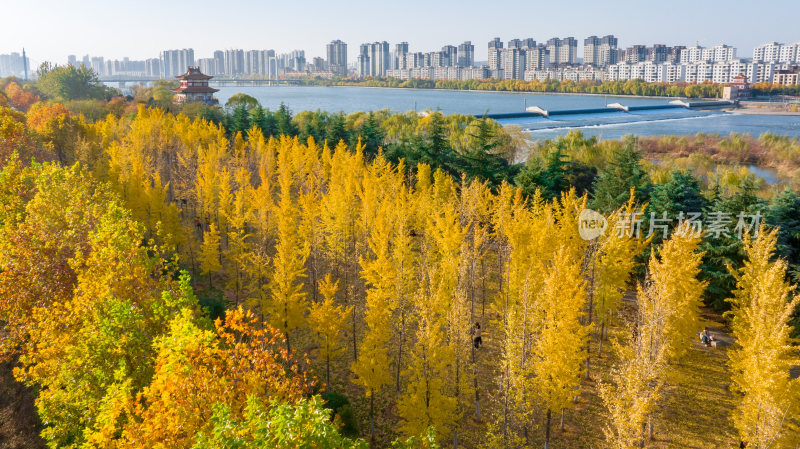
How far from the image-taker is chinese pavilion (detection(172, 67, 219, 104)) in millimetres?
88906

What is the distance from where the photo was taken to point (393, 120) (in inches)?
2857

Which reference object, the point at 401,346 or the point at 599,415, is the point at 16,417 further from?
the point at 599,415

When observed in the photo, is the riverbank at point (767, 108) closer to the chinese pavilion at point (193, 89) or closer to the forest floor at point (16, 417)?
the chinese pavilion at point (193, 89)

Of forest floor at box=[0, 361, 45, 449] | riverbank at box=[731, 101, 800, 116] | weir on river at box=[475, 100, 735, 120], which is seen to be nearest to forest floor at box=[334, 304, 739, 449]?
forest floor at box=[0, 361, 45, 449]

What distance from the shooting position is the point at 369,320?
1847cm

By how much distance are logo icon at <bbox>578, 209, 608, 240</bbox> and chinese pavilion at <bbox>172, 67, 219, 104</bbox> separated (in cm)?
7873

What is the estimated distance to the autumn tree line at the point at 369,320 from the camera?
1140 cm

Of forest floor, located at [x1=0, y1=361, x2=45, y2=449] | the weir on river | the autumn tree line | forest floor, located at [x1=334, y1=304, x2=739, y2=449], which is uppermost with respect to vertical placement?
the weir on river

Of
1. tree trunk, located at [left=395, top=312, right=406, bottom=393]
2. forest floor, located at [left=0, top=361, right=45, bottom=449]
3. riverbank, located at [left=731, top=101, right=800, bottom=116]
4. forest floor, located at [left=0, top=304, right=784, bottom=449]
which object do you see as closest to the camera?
forest floor, located at [left=0, top=361, right=45, bottom=449]

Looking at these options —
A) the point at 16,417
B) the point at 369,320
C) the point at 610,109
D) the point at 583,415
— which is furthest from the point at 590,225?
the point at 610,109

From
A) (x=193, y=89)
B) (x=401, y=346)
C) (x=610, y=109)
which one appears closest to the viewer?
(x=401, y=346)

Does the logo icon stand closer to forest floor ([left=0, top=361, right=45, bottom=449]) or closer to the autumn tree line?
the autumn tree line

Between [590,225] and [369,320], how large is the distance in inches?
576

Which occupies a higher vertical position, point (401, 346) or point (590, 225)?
point (590, 225)
